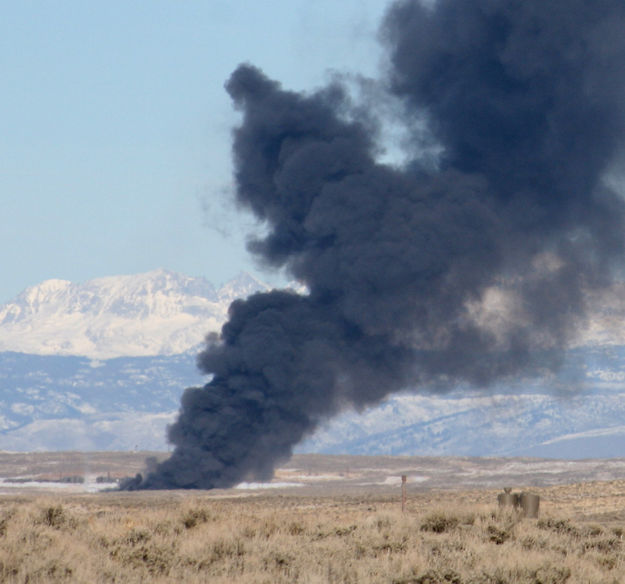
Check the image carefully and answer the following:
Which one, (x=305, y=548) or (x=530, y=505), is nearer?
(x=305, y=548)

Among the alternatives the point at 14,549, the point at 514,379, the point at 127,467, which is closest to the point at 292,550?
the point at 14,549

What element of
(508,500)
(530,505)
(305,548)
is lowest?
(305,548)

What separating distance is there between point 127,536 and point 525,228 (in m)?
74.5

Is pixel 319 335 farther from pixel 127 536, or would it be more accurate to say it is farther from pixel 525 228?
pixel 127 536

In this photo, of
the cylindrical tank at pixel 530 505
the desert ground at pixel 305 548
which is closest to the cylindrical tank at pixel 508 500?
the cylindrical tank at pixel 530 505

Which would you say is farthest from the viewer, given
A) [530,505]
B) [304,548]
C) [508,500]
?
[508,500]

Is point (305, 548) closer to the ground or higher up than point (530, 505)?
closer to the ground

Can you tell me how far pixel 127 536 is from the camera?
25812 mm

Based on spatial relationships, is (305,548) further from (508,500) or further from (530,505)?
(530,505)

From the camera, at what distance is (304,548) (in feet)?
82.6

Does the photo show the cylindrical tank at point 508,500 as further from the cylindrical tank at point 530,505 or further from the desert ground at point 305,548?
the desert ground at point 305,548

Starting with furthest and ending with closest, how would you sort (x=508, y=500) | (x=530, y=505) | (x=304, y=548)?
(x=508, y=500) → (x=530, y=505) → (x=304, y=548)

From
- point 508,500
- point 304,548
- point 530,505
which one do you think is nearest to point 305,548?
point 304,548

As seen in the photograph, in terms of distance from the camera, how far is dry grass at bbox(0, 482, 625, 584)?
72.3 ft
